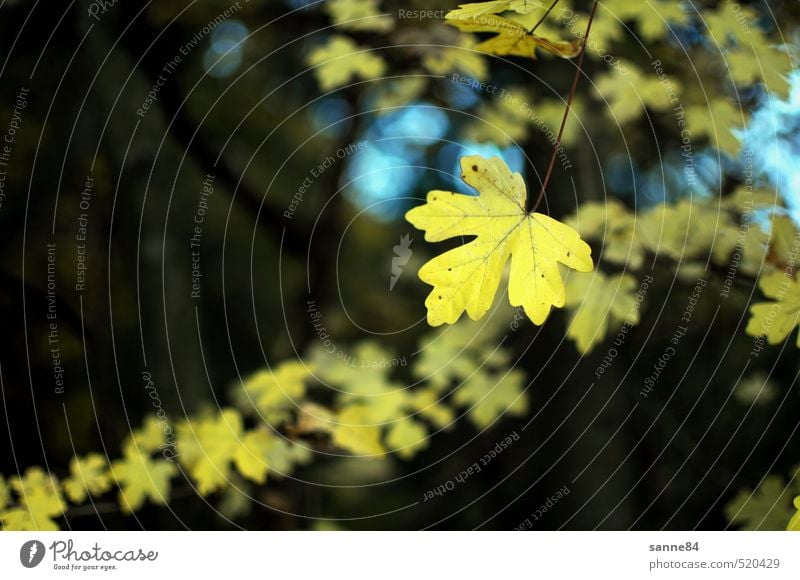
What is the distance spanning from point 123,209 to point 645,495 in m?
1.38

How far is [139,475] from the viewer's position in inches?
55.5

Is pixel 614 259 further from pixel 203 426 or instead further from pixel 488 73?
pixel 203 426

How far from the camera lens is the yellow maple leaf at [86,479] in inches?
53.6

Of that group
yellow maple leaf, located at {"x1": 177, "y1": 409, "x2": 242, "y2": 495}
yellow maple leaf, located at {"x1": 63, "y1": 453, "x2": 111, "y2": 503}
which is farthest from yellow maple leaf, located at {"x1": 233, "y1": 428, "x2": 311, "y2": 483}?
yellow maple leaf, located at {"x1": 63, "y1": 453, "x2": 111, "y2": 503}

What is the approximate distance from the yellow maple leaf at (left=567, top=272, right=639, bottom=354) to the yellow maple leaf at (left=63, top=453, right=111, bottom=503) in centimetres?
102

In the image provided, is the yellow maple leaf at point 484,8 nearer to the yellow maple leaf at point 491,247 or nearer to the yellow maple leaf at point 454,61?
the yellow maple leaf at point 491,247

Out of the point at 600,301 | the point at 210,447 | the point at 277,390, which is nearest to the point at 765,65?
the point at 600,301

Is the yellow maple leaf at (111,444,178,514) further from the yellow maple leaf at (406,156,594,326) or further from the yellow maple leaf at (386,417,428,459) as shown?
the yellow maple leaf at (406,156,594,326)

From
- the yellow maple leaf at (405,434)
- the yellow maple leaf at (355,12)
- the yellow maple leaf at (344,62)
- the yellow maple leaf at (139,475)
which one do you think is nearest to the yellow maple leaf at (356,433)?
the yellow maple leaf at (405,434)

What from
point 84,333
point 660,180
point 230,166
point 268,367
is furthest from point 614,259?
point 84,333

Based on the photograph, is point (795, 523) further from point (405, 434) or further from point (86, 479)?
point (86, 479)

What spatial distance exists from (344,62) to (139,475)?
1.01 m

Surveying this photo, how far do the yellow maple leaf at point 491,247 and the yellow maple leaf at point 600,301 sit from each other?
21.5 inches

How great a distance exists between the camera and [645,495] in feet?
5.28
